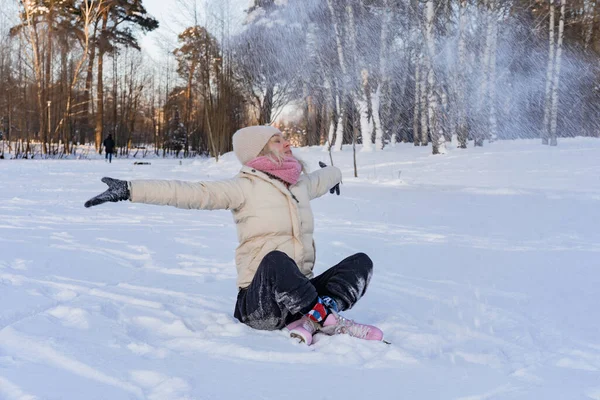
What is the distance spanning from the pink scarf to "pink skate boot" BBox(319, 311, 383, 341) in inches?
28.6

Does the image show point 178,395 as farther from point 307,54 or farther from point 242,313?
point 307,54

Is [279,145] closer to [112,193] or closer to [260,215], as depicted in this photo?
[260,215]

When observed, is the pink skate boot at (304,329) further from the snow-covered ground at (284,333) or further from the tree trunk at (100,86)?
the tree trunk at (100,86)

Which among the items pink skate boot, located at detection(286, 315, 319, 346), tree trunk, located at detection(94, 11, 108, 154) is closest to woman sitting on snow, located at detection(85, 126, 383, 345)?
pink skate boot, located at detection(286, 315, 319, 346)

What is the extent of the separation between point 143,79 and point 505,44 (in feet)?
78.3

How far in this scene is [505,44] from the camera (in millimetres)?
24797

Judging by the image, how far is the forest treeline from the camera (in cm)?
1862

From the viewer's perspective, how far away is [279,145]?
287 cm

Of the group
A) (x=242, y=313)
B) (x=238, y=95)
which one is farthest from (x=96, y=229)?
(x=238, y=95)

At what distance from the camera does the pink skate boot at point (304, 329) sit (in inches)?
99.7

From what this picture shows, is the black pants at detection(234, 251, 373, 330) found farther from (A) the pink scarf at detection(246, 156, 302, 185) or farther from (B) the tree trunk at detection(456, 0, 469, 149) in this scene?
(B) the tree trunk at detection(456, 0, 469, 149)

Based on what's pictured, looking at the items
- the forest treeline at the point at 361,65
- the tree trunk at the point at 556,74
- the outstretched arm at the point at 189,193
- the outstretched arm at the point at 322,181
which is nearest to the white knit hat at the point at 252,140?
the outstretched arm at the point at 189,193

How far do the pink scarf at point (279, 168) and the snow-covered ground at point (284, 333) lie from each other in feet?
2.61

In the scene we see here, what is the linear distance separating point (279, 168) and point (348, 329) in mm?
885
